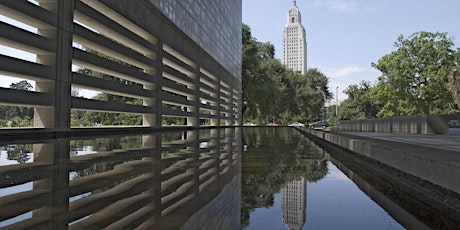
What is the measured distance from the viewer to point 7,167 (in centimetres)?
577

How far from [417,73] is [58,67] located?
44741 mm

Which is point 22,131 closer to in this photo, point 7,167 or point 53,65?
point 53,65

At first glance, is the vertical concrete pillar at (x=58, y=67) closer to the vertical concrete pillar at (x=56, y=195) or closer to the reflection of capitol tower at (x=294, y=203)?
the vertical concrete pillar at (x=56, y=195)

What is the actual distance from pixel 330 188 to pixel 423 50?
155ft

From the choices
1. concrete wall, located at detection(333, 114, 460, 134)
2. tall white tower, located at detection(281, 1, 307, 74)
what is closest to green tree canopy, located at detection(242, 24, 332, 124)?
concrete wall, located at detection(333, 114, 460, 134)

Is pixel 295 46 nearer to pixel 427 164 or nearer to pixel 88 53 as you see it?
pixel 88 53

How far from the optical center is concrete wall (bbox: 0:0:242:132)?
1338cm

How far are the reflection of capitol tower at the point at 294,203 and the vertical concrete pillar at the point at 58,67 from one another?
1292 cm

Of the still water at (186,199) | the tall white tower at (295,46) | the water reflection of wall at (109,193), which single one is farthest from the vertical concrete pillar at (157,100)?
the tall white tower at (295,46)

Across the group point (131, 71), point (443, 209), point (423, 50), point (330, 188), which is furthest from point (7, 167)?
point (423, 50)

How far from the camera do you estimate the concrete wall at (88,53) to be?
43.9 feet

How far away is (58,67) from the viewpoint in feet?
47.7

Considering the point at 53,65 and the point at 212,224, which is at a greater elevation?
the point at 53,65

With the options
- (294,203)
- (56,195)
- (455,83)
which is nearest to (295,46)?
(455,83)
